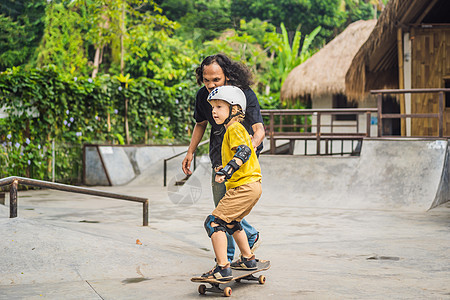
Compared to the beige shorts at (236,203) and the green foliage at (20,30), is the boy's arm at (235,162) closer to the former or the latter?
the beige shorts at (236,203)

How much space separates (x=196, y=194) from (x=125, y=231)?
14.1 ft

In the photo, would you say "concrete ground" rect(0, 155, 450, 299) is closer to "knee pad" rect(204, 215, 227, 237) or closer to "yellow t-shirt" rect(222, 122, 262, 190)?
"knee pad" rect(204, 215, 227, 237)

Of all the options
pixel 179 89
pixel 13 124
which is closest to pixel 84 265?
pixel 13 124

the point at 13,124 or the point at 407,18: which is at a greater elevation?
the point at 407,18

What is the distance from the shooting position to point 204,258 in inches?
207

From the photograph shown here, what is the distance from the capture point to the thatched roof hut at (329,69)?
63.3ft

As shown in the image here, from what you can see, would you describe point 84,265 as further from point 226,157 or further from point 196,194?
point 196,194

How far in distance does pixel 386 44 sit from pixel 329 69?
5902mm

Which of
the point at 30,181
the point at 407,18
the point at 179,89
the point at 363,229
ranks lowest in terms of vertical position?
the point at 363,229

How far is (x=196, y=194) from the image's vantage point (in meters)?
10.8

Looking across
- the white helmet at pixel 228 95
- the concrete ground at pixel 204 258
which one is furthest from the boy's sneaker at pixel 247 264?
the white helmet at pixel 228 95

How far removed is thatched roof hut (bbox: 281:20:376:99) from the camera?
63.3 ft

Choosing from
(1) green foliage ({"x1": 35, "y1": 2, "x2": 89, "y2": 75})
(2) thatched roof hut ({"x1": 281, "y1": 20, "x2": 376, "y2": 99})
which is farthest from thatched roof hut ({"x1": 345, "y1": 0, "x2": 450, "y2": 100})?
(1) green foliage ({"x1": 35, "y1": 2, "x2": 89, "y2": 75})

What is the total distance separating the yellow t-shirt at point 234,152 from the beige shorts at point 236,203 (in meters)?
0.04
